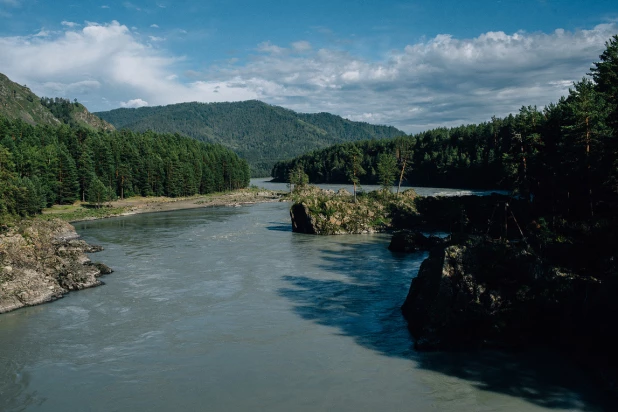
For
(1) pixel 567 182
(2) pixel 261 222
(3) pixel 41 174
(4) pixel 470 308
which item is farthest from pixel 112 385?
(3) pixel 41 174

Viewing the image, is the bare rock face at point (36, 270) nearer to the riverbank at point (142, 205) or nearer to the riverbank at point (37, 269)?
Answer: the riverbank at point (37, 269)

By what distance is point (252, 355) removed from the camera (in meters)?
22.3

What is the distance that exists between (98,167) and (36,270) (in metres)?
85.7

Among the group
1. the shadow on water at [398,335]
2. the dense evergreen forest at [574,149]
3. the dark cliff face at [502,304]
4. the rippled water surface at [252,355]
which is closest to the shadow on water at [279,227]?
the shadow on water at [398,335]

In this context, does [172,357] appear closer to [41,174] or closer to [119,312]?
[119,312]

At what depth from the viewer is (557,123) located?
142ft

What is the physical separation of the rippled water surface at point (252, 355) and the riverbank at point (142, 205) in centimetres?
5507

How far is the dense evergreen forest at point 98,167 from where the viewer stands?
9072 cm

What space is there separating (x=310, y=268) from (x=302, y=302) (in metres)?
10.4

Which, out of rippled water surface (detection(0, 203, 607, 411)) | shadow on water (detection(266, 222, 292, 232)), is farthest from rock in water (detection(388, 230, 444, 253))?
shadow on water (detection(266, 222, 292, 232))

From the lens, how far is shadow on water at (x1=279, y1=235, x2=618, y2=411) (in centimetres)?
1825

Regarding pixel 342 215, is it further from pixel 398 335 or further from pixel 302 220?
pixel 398 335

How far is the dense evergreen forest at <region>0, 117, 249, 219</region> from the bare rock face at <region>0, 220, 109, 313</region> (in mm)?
23889

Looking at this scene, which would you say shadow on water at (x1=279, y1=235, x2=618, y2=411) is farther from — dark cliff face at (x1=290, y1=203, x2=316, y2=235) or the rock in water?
dark cliff face at (x1=290, y1=203, x2=316, y2=235)
